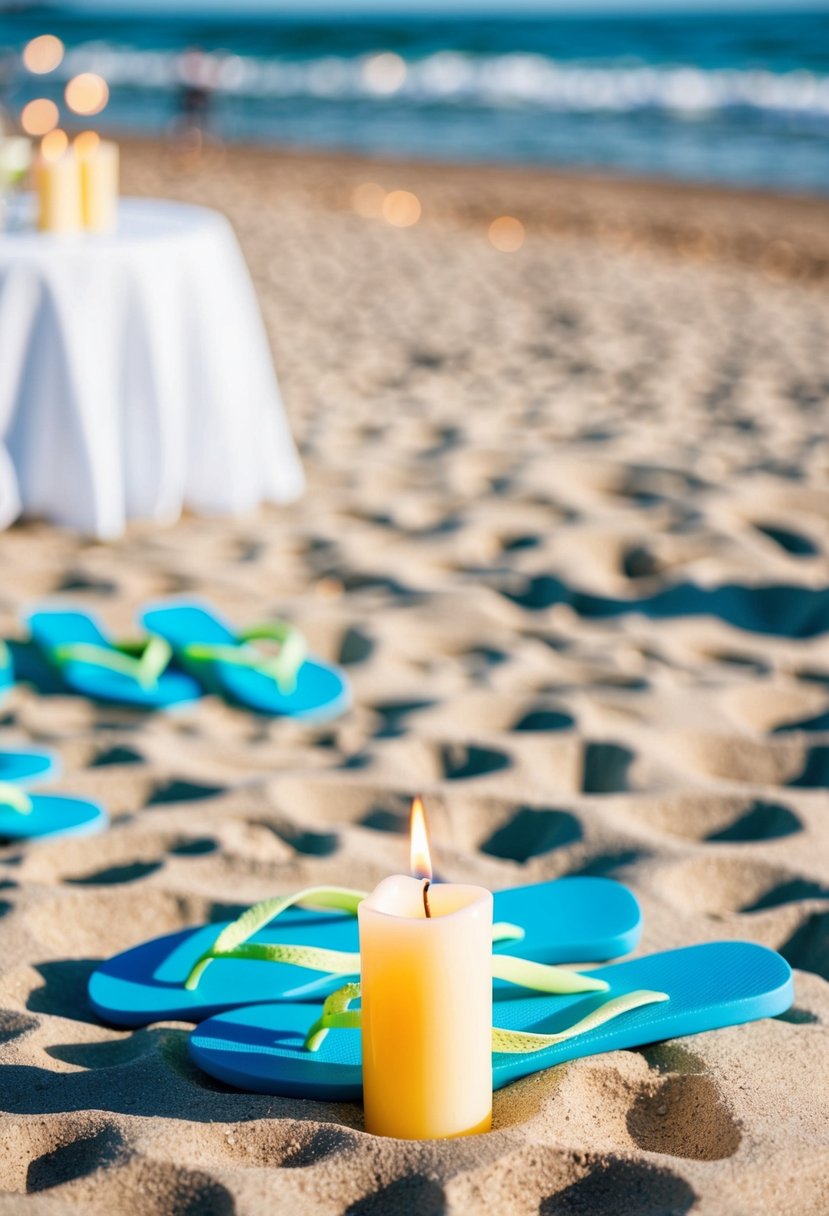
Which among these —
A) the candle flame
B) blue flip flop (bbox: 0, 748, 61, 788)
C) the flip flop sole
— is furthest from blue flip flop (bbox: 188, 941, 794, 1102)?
blue flip flop (bbox: 0, 748, 61, 788)

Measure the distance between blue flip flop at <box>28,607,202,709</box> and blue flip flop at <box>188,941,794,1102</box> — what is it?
3.43ft

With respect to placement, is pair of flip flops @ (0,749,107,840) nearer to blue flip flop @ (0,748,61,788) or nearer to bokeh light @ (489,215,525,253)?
blue flip flop @ (0,748,61,788)

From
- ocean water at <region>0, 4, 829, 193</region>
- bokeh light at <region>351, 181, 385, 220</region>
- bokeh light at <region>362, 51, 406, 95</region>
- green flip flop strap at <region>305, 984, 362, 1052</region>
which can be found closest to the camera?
green flip flop strap at <region>305, 984, 362, 1052</region>

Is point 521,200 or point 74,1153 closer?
point 74,1153

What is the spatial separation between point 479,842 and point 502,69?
75.1ft

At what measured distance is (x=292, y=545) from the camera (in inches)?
126

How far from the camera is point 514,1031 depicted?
133cm

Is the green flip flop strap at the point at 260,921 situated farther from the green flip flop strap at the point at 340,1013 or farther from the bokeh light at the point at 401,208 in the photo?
the bokeh light at the point at 401,208

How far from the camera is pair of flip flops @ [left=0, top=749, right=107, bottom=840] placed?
74.2 inches

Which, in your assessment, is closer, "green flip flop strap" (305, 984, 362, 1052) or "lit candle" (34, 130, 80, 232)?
"green flip flop strap" (305, 984, 362, 1052)

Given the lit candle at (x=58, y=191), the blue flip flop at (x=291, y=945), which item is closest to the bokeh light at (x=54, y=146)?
the lit candle at (x=58, y=191)

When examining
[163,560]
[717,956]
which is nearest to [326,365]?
[163,560]

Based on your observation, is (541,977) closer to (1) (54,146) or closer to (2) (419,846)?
(2) (419,846)

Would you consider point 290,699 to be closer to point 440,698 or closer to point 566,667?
point 440,698
